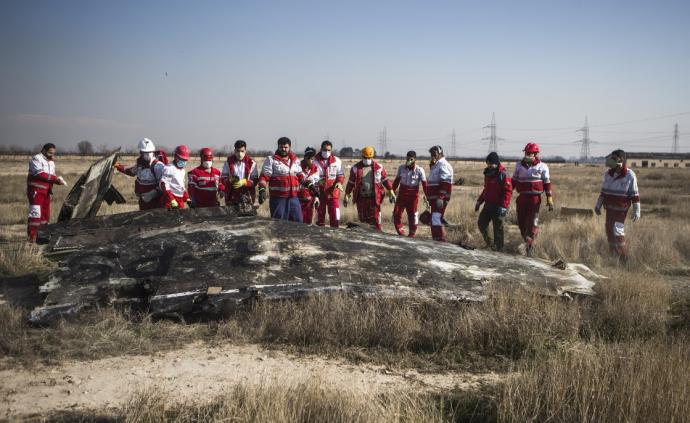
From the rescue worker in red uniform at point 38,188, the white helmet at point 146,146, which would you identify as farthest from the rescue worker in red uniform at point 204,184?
the rescue worker in red uniform at point 38,188

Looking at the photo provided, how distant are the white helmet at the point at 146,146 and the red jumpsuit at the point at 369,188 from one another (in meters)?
4.07

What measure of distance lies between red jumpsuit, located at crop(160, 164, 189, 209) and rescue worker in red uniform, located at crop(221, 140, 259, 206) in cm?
116

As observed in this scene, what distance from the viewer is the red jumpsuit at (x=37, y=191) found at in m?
9.48

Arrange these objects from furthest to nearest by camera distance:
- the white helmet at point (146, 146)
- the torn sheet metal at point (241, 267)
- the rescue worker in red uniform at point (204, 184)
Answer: the rescue worker in red uniform at point (204, 184) → the white helmet at point (146, 146) → the torn sheet metal at point (241, 267)

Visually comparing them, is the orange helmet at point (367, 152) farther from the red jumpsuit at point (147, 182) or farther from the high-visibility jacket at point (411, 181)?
the red jumpsuit at point (147, 182)

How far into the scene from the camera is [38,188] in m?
9.61

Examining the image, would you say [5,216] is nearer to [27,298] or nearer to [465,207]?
[27,298]

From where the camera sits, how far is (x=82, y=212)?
23.2ft

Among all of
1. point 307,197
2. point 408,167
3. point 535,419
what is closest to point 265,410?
point 535,419

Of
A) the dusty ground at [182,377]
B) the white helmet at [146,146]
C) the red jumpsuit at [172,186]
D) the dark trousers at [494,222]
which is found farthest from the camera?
the dark trousers at [494,222]

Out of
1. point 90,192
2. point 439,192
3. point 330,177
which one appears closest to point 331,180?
point 330,177

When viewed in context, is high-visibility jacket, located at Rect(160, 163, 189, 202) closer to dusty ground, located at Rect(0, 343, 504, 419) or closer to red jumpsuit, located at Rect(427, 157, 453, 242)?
dusty ground, located at Rect(0, 343, 504, 419)

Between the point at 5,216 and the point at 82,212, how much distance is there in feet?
27.1

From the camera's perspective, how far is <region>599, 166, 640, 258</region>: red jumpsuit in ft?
27.7
